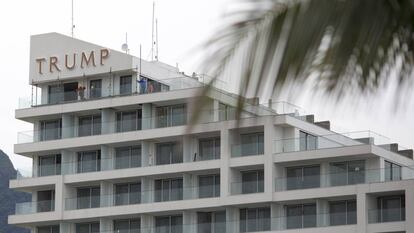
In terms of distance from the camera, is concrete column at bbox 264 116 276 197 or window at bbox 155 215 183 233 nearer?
concrete column at bbox 264 116 276 197

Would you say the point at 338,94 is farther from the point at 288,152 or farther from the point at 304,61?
the point at 288,152

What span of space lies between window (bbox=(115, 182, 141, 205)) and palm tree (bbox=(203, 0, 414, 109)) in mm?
107405

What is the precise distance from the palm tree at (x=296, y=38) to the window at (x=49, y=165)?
11272 cm

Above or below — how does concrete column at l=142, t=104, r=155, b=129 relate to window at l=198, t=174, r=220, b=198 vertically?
above

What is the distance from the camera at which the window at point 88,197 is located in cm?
11631

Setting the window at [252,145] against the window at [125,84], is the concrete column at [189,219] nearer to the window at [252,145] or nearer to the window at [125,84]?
the window at [252,145]

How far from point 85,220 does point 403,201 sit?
29.0 meters

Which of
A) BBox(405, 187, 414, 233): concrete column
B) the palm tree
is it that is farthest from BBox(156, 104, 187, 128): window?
the palm tree

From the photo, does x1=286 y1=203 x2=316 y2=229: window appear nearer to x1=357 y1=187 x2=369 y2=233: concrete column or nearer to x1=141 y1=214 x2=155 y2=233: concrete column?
x1=357 y1=187 x2=369 y2=233: concrete column

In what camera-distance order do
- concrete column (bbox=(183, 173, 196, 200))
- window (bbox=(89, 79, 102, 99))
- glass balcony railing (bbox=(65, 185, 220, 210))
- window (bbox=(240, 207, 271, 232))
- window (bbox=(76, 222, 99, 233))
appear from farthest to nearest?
window (bbox=(89, 79, 102, 99))
window (bbox=(76, 222, 99, 233))
glass balcony railing (bbox=(65, 185, 220, 210))
concrete column (bbox=(183, 173, 196, 200))
window (bbox=(240, 207, 271, 232))

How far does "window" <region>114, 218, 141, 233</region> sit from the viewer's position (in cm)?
11425

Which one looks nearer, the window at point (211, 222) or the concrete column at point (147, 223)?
the window at point (211, 222)

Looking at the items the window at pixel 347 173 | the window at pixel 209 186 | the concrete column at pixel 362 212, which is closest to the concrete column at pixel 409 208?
the concrete column at pixel 362 212

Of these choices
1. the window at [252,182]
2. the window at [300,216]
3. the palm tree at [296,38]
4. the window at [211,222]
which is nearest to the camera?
the palm tree at [296,38]
